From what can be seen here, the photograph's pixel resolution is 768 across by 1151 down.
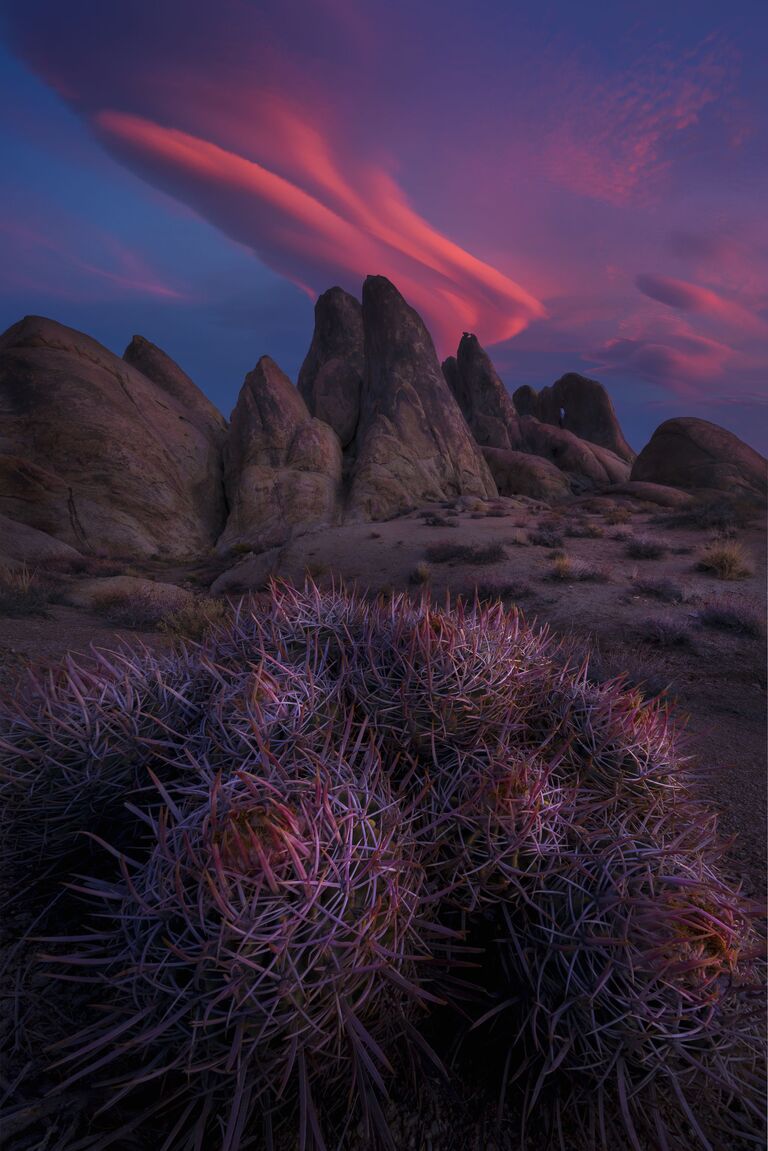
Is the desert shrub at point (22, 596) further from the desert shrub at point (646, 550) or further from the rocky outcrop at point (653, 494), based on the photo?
the rocky outcrop at point (653, 494)

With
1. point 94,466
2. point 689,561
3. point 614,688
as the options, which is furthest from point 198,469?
point 614,688

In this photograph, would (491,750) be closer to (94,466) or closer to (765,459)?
(94,466)

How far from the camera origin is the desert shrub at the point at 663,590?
10359 mm

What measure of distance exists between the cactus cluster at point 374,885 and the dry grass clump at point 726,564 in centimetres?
1148

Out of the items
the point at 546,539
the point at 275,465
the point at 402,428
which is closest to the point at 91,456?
the point at 275,465

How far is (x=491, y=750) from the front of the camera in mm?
1937

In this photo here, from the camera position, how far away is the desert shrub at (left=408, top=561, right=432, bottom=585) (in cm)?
1346

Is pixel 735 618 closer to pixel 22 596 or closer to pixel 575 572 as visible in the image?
pixel 575 572

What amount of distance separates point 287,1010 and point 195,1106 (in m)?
0.52

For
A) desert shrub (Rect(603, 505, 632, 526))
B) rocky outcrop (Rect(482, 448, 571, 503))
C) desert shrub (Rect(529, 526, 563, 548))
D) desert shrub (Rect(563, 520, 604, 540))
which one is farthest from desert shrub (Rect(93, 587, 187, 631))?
rocky outcrop (Rect(482, 448, 571, 503))

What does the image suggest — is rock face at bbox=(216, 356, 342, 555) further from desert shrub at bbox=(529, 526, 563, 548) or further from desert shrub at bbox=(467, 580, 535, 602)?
desert shrub at bbox=(467, 580, 535, 602)

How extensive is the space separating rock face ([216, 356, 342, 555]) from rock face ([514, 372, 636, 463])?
32.9 m

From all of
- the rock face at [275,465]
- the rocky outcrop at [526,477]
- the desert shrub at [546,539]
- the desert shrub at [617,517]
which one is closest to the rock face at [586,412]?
the rocky outcrop at [526,477]

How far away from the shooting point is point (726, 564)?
12078 mm
